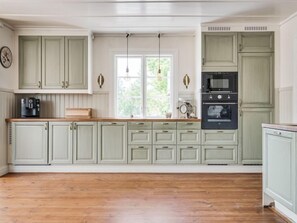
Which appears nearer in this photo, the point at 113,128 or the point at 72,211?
the point at 72,211

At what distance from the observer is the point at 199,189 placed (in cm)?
386

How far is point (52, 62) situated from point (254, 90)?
358 centimetres

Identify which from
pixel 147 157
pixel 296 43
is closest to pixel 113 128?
pixel 147 157

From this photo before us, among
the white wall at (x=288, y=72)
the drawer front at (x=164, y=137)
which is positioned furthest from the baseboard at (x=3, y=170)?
the white wall at (x=288, y=72)

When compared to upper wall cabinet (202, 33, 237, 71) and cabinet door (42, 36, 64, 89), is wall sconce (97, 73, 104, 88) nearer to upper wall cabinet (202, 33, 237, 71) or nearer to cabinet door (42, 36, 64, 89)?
cabinet door (42, 36, 64, 89)

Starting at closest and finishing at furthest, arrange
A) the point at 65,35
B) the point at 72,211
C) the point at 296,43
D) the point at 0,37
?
the point at 72,211, the point at 296,43, the point at 0,37, the point at 65,35

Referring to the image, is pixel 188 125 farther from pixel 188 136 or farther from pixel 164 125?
pixel 164 125

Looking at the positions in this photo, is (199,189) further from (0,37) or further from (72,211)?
(0,37)

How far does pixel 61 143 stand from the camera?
15.9 feet

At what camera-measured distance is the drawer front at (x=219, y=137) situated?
191 inches

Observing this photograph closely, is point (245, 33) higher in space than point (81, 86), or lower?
higher

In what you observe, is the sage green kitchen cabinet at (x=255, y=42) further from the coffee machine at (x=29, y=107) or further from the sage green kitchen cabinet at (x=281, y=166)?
the coffee machine at (x=29, y=107)

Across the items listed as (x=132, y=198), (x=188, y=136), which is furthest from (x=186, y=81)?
(x=132, y=198)

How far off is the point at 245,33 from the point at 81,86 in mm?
3010
